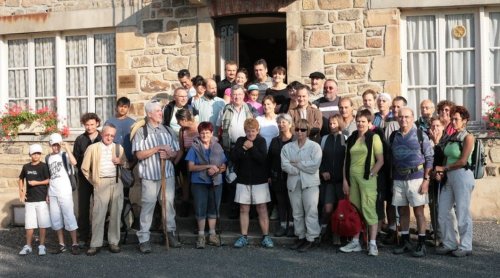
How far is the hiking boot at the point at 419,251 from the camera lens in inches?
283

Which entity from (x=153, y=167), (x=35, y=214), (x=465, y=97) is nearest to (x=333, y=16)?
(x=465, y=97)

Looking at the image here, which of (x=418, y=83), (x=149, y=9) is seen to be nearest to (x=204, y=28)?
(x=149, y=9)

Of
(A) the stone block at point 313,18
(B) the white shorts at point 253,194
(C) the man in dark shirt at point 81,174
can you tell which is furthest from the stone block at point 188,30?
(B) the white shorts at point 253,194

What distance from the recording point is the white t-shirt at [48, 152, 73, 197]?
26.8 ft

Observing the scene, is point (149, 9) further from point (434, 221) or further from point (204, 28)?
point (434, 221)

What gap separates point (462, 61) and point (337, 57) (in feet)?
6.11

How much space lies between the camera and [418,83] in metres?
10.1

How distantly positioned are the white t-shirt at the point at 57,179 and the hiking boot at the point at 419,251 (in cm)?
422

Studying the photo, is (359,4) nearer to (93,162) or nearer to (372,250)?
(372,250)

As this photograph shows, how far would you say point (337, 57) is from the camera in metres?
10.0

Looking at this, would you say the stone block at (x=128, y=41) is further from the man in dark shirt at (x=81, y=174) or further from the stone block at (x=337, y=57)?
the stone block at (x=337, y=57)

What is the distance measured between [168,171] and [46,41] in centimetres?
472

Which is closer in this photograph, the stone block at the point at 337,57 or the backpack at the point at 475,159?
the backpack at the point at 475,159

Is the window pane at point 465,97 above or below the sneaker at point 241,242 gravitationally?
above
